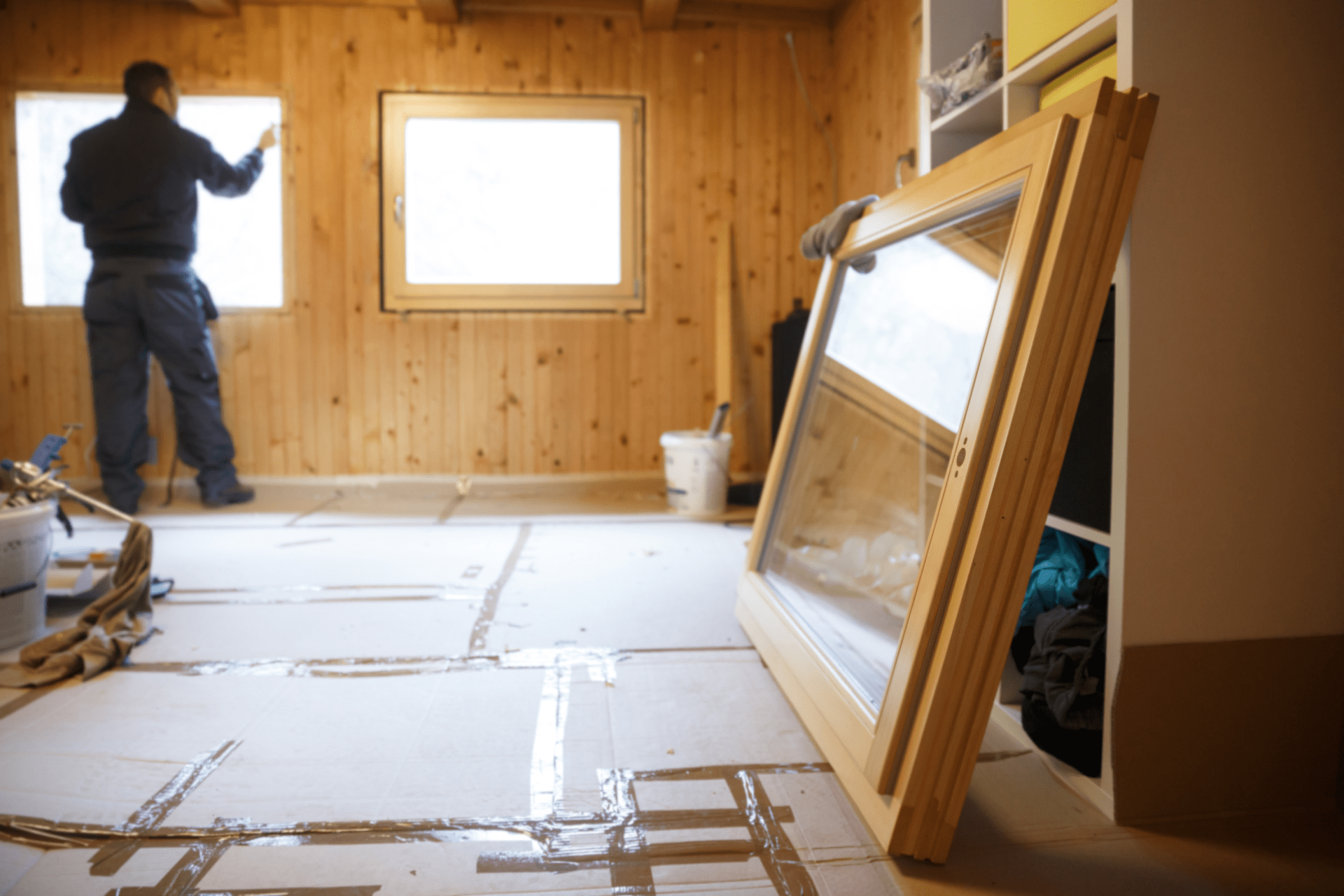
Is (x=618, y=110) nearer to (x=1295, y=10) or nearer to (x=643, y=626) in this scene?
(x=643, y=626)

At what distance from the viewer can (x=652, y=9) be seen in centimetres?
373

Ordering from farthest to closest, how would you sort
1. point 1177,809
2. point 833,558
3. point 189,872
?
point 833,558, point 1177,809, point 189,872

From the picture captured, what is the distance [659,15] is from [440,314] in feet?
5.64

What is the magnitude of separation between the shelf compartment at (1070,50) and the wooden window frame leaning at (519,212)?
2.69m

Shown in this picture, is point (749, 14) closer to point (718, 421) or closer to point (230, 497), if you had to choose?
point (718, 421)

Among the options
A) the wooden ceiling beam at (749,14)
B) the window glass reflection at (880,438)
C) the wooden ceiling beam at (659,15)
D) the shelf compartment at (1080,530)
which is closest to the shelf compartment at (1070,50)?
the window glass reflection at (880,438)

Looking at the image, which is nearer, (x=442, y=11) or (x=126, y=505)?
(x=126, y=505)

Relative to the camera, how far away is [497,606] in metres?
2.16

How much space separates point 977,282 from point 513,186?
3019 mm

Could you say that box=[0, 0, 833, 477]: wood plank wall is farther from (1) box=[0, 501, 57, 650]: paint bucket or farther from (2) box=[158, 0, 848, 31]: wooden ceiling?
(1) box=[0, 501, 57, 650]: paint bucket

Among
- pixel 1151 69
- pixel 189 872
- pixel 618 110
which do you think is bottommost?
pixel 189 872

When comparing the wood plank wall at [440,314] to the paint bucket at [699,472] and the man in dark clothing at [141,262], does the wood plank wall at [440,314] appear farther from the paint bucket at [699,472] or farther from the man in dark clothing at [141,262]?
the paint bucket at [699,472]

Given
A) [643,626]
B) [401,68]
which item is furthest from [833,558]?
[401,68]

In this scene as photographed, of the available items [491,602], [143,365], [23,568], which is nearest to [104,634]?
[23,568]
